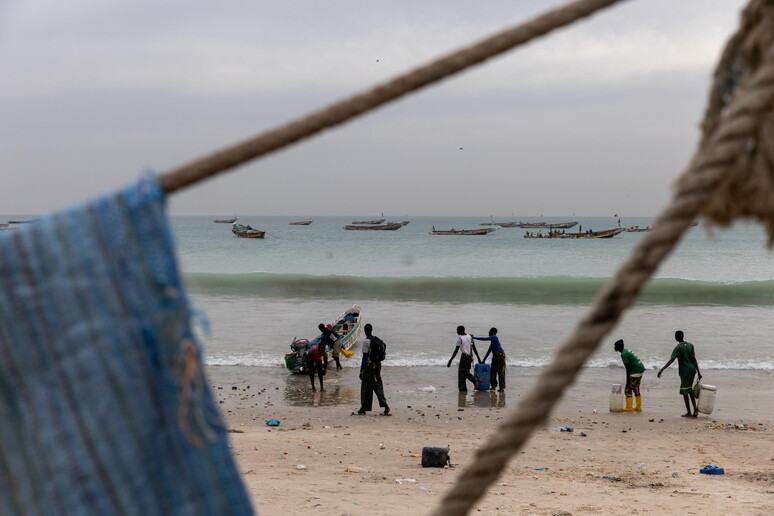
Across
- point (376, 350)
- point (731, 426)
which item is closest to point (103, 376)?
point (376, 350)

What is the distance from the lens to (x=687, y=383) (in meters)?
12.1

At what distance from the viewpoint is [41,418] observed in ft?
2.97

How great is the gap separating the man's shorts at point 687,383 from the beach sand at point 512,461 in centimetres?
53

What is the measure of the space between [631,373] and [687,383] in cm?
98

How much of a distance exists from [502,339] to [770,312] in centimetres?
1286

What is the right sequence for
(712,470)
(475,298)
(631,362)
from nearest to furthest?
(712,470) < (631,362) < (475,298)

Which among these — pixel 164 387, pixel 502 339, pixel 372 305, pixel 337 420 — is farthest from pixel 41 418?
pixel 372 305

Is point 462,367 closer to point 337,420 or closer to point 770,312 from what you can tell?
point 337,420

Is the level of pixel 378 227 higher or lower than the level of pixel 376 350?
higher

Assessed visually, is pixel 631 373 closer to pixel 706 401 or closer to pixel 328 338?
pixel 706 401

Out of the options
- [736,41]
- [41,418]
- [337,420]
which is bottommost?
[337,420]

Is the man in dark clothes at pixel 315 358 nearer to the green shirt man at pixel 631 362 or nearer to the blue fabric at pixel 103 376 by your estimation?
the green shirt man at pixel 631 362

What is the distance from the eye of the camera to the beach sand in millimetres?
7180

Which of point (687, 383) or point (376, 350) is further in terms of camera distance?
point (687, 383)
